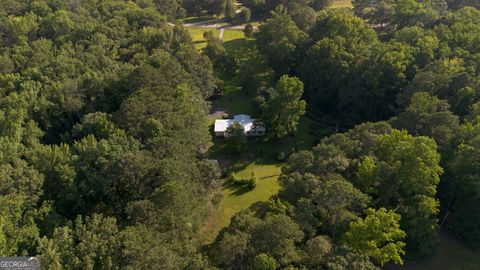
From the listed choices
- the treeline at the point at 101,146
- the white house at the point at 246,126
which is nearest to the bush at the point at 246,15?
the treeline at the point at 101,146

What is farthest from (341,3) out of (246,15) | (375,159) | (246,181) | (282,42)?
(375,159)

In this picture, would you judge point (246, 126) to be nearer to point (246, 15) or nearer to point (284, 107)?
point (284, 107)

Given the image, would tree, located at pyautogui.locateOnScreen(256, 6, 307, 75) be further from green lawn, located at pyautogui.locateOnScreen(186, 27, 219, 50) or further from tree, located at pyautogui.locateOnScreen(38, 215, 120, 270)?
tree, located at pyautogui.locateOnScreen(38, 215, 120, 270)

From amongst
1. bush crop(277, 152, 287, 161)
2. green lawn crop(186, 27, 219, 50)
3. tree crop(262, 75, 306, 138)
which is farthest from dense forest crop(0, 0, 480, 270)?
green lawn crop(186, 27, 219, 50)

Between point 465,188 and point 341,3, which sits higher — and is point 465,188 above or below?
below

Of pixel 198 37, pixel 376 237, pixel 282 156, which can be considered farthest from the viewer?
pixel 198 37

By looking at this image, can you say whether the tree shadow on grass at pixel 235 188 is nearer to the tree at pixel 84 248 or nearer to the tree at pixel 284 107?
the tree at pixel 284 107

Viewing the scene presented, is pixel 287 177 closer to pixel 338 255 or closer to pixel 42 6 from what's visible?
pixel 338 255
